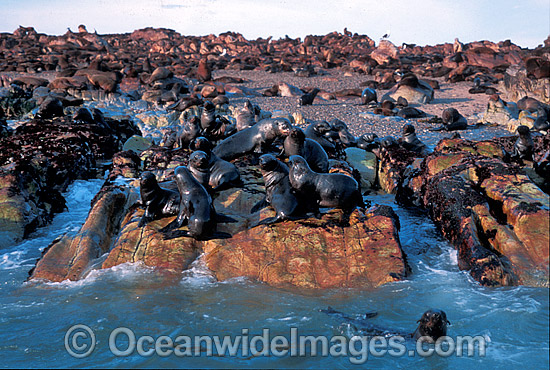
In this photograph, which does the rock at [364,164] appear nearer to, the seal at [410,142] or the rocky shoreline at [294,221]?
the rocky shoreline at [294,221]

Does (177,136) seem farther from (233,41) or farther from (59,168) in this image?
(233,41)

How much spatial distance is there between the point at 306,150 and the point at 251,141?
58.4 inches

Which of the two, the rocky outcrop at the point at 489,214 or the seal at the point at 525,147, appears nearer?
the rocky outcrop at the point at 489,214

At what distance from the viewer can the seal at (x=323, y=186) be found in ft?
23.1

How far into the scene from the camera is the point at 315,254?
6.46m

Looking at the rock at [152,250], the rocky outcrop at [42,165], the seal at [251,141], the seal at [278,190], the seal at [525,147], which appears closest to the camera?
the rock at [152,250]

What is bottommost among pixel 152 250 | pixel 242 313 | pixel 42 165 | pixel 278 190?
pixel 242 313

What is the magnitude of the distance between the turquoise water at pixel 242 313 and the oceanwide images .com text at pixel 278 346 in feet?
0.17

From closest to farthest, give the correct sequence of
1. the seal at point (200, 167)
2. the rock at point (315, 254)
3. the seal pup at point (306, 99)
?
the rock at point (315, 254) < the seal at point (200, 167) < the seal pup at point (306, 99)

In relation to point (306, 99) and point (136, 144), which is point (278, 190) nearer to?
point (136, 144)

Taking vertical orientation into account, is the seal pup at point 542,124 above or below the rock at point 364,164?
above

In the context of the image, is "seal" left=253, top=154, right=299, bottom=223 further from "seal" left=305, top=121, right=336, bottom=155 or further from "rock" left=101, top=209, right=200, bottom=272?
"seal" left=305, top=121, right=336, bottom=155

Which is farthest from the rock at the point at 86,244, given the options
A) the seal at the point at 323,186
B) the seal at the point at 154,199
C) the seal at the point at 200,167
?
the seal at the point at 323,186

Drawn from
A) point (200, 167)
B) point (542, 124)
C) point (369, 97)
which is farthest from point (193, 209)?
point (369, 97)
